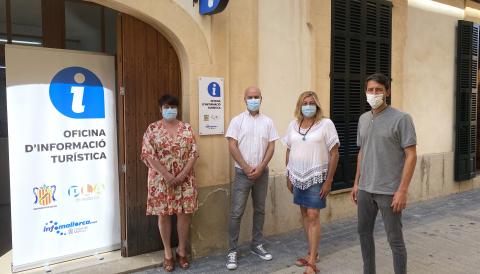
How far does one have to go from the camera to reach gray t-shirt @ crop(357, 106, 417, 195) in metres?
3.31

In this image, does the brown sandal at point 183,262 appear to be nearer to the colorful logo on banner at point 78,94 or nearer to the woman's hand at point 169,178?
the woman's hand at point 169,178

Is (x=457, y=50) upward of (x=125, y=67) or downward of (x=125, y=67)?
upward

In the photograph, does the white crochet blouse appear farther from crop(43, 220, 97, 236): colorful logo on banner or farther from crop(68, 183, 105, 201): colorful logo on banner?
crop(43, 220, 97, 236): colorful logo on banner

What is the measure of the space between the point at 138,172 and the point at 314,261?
6.76ft

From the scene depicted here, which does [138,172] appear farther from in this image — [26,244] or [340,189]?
[340,189]

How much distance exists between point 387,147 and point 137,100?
8.37 feet

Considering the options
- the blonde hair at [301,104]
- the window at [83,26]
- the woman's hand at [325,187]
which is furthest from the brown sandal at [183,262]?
the window at [83,26]

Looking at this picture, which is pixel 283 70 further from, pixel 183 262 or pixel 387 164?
pixel 183 262

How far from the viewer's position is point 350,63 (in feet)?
20.6

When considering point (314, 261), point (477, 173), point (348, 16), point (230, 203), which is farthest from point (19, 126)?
point (477, 173)

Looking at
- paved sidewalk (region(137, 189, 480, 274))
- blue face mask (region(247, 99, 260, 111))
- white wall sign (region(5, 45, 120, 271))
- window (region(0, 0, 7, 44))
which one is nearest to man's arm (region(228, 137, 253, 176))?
blue face mask (region(247, 99, 260, 111))

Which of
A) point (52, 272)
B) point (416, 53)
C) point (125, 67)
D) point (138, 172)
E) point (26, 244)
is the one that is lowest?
point (52, 272)

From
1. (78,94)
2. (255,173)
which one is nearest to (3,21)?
(78,94)

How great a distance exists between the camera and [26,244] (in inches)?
164
